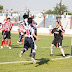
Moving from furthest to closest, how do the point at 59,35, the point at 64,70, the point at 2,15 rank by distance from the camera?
the point at 2,15 → the point at 59,35 → the point at 64,70

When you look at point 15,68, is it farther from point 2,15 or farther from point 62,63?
point 2,15

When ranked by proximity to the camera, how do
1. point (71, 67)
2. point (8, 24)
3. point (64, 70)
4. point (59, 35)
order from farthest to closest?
point (8, 24), point (59, 35), point (71, 67), point (64, 70)

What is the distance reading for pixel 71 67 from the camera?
12484 mm

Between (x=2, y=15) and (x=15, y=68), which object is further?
(x=2, y=15)

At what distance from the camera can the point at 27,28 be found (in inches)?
519

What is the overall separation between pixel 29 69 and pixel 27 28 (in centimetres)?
221

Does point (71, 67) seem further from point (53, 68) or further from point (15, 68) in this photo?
point (15, 68)

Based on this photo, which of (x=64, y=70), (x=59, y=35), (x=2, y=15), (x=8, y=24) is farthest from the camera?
(x=2, y=15)

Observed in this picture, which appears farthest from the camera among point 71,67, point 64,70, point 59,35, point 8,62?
point 59,35

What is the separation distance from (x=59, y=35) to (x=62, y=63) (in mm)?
2943

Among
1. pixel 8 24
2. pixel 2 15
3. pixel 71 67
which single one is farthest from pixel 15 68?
pixel 2 15

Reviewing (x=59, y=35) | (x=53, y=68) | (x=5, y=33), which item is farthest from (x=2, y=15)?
(x=53, y=68)

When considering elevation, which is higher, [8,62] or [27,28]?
[27,28]

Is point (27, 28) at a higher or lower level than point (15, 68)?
higher
